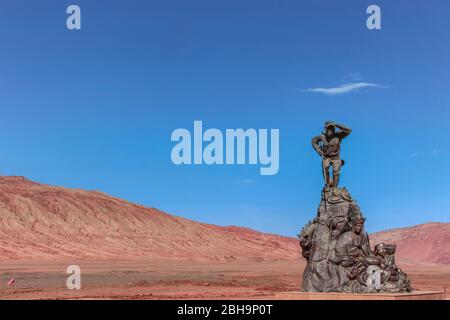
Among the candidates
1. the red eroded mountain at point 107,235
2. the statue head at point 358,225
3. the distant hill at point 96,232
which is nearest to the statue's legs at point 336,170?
the statue head at point 358,225

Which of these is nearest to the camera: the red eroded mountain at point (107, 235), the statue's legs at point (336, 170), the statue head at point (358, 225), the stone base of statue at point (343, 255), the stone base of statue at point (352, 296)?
the stone base of statue at point (352, 296)

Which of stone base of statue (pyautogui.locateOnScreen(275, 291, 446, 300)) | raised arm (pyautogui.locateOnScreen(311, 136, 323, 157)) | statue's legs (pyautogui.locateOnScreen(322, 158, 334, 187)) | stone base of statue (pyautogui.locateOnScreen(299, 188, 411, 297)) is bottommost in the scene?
stone base of statue (pyautogui.locateOnScreen(275, 291, 446, 300))

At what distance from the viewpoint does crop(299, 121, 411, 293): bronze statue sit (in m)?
26.8

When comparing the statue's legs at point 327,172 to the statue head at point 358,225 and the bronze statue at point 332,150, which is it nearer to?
the bronze statue at point 332,150

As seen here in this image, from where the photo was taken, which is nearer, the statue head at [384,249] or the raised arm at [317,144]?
the statue head at [384,249]

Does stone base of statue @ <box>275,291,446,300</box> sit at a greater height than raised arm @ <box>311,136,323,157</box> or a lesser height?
lesser

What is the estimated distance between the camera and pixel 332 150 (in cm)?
2836

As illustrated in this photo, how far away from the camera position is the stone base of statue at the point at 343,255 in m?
26.7

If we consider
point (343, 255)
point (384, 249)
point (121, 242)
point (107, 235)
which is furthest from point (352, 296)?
point (107, 235)

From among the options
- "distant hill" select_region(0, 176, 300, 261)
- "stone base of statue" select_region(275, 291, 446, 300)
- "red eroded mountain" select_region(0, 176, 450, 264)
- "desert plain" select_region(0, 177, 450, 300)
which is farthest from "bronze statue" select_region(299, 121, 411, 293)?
"distant hill" select_region(0, 176, 300, 261)

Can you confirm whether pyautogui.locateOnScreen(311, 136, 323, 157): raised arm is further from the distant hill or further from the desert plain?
the distant hill

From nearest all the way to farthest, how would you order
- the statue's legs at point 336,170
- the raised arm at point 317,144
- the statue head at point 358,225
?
the statue head at point 358,225, the statue's legs at point 336,170, the raised arm at point 317,144

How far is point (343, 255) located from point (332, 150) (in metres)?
4.35

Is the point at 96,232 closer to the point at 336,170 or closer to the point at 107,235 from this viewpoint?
the point at 107,235
